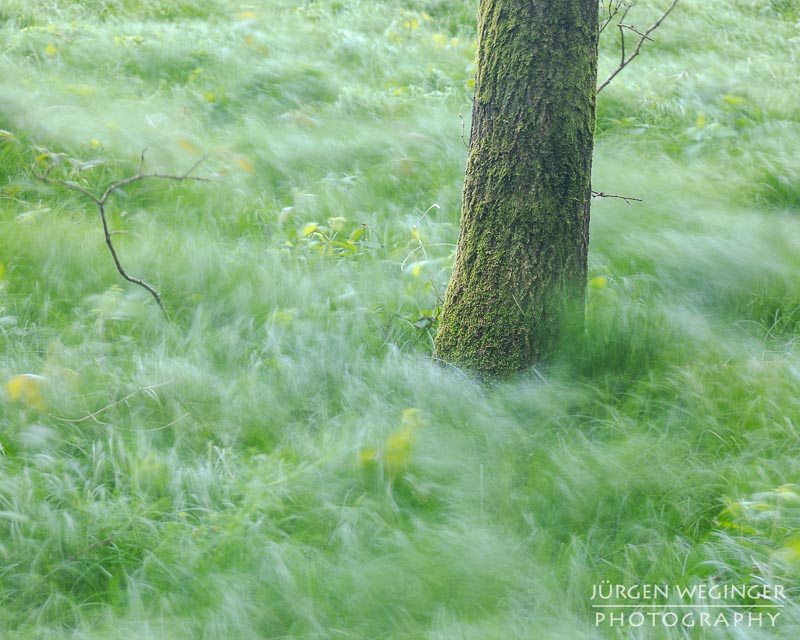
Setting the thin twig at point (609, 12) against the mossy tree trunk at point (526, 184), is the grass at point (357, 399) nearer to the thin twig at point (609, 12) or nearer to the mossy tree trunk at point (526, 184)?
the mossy tree trunk at point (526, 184)

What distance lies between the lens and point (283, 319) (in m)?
3.21

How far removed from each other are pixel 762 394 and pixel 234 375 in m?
1.88

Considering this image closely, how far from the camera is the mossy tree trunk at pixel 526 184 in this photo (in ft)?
9.00

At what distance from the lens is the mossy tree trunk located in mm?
2742

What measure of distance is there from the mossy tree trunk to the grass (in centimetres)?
16

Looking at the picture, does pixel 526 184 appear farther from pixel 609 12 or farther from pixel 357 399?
pixel 609 12

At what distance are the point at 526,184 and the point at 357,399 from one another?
99cm

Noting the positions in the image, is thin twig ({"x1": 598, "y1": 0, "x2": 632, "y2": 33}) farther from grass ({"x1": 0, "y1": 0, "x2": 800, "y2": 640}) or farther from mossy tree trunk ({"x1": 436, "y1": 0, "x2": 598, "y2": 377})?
grass ({"x1": 0, "y1": 0, "x2": 800, "y2": 640})

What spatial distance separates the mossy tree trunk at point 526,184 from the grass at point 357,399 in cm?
16

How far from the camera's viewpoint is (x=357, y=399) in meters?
2.78

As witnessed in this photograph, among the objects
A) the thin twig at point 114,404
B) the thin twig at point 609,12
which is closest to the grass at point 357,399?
the thin twig at point 114,404

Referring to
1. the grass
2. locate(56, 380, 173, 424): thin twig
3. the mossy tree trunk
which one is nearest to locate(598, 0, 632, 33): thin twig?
the mossy tree trunk

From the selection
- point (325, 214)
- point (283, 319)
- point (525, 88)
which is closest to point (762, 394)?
point (525, 88)

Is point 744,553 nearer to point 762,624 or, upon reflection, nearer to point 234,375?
point 762,624
